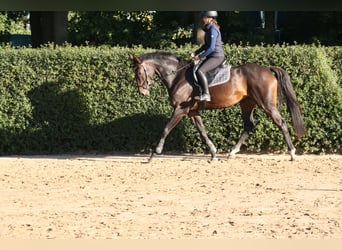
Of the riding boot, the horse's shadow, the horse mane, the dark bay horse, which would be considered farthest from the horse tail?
the horse's shadow

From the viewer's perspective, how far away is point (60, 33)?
1568 centimetres

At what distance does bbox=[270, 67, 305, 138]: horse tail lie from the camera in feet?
34.0

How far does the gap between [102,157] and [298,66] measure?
4.02 m

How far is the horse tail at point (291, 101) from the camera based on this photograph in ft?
34.0

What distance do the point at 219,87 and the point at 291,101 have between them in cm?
126

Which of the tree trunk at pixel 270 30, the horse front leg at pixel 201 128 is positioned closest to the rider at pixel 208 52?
the horse front leg at pixel 201 128

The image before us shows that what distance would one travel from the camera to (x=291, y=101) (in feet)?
33.9

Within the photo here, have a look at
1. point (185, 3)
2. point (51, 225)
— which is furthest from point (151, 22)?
point (185, 3)

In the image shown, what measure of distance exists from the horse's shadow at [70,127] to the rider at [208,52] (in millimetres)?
1598

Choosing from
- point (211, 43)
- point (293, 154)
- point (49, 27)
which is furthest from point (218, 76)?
point (49, 27)

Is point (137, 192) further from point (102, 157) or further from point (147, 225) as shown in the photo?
point (102, 157)

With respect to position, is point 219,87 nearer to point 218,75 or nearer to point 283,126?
point 218,75

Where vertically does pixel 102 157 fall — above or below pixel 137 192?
below

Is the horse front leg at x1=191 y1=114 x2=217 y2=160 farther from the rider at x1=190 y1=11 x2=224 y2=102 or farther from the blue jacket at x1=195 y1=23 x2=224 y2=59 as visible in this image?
the blue jacket at x1=195 y1=23 x2=224 y2=59
